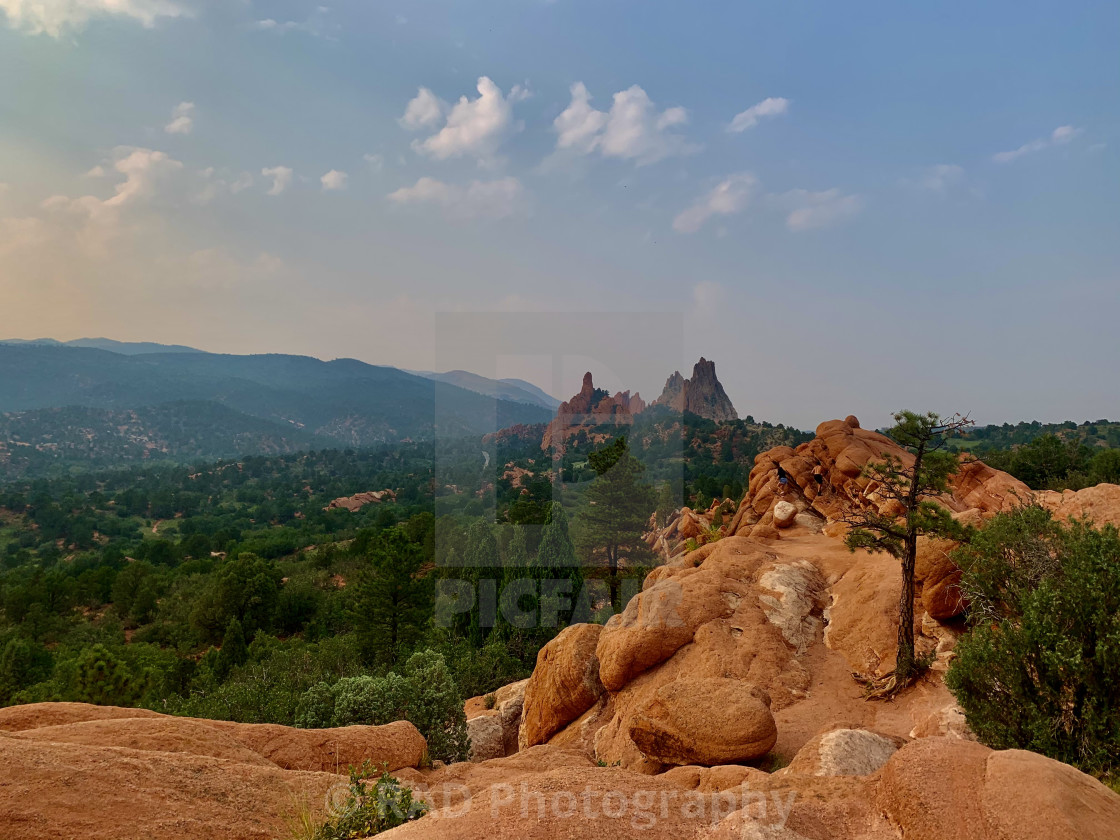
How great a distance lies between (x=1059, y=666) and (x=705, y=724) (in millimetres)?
6545

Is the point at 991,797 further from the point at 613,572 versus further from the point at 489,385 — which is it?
the point at 613,572

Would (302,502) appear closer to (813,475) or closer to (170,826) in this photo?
(813,475)

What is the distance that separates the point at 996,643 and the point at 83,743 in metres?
15.9

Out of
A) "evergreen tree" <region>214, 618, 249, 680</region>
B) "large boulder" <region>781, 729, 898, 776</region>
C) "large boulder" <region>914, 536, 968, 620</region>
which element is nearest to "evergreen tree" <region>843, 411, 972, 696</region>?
"large boulder" <region>914, 536, 968, 620</region>

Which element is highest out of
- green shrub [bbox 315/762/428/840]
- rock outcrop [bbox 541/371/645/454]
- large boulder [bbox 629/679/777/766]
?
rock outcrop [bbox 541/371/645/454]

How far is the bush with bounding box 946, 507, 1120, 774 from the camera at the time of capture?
9.12m

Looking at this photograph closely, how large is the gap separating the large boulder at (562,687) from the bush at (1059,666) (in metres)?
11.6

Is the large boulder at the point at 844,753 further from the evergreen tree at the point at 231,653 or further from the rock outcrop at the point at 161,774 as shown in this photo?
the evergreen tree at the point at 231,653

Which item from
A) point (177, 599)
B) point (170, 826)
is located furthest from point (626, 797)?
point (177, 599)

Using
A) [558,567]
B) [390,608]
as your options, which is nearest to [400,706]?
[390,608]

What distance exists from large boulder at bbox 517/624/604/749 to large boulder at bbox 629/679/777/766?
21.4 ft

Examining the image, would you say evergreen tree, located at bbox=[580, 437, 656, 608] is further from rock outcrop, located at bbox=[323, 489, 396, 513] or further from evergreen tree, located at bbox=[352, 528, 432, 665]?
rock outcrop, located at bbox=[323, 489, 396, 513]

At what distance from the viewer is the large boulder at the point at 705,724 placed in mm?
11938

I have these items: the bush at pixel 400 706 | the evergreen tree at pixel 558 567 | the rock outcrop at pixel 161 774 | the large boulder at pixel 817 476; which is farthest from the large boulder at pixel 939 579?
the evergreen tree at pixel 558 567
